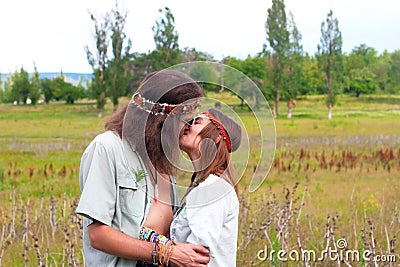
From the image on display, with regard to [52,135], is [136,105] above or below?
above

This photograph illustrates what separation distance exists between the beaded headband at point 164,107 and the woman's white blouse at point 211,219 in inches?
9.6

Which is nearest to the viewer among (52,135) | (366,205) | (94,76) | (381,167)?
(366,205)

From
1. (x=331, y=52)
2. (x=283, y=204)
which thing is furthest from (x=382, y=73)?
(x=283, y=204)

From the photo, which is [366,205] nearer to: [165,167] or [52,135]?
[165,167]

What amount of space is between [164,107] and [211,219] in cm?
40

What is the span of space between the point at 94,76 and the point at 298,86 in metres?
13.0

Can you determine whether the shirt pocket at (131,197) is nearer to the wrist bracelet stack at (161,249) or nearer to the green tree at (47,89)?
the wrist bracelet stack at (161,249)

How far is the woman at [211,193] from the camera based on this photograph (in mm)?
2100

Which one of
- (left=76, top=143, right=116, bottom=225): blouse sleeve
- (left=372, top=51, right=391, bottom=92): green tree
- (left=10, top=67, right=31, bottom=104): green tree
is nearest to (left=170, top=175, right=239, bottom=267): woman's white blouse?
(left=76, top=143, right=116, bottom=225): blouse sleeve

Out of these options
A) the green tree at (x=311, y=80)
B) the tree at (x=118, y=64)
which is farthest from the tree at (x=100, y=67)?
the green tree at (x=311, y=80)

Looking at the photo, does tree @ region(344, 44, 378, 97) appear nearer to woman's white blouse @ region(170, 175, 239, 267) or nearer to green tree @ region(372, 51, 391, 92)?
green tree @ region(372, 51, 391, 92)

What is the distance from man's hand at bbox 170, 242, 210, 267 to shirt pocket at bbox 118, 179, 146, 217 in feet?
0.63

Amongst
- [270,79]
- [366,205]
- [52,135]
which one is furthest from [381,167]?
[270,79]

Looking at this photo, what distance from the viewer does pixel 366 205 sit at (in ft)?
23.5
